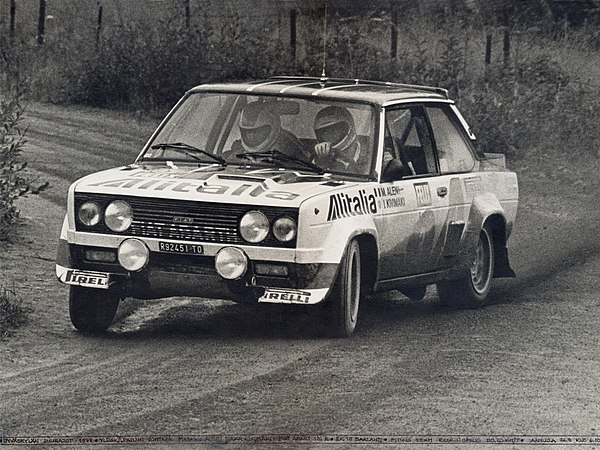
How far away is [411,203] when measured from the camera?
9.09 metres

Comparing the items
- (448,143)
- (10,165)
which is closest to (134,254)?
(10,165)

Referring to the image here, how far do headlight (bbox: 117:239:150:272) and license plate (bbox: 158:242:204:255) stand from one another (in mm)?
89

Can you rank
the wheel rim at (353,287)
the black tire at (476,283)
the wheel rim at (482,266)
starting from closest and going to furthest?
the wheel rim at (353,287) < the black tire at (476,283) < the wheel rim at (482,266)

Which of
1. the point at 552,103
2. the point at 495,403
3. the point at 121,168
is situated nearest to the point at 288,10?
the point at 121,168

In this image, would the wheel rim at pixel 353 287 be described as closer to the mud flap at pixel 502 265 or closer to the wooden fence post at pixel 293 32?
the wooden fence post at pixel 293 32

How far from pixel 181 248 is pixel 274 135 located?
1090 millimetres

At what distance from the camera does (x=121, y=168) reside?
8891mm

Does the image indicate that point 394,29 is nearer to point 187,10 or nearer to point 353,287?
point 187,10

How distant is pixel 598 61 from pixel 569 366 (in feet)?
6.65

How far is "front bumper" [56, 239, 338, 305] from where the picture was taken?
26.7ft

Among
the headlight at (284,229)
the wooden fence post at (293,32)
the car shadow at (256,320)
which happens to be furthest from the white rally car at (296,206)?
the wooden fence post at (293,32)

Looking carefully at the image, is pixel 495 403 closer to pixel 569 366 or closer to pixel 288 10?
pixel 569 366

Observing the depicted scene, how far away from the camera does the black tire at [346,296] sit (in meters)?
8.35

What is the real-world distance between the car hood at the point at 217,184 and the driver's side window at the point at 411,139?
0.72 metres
